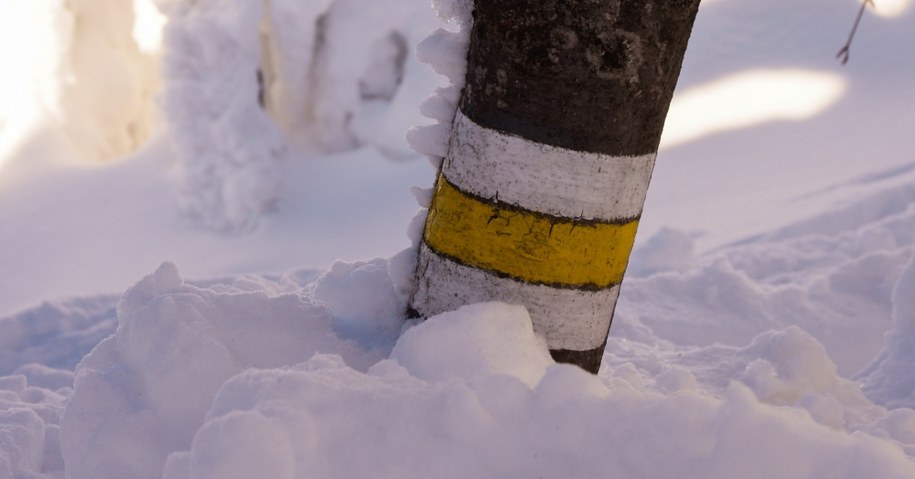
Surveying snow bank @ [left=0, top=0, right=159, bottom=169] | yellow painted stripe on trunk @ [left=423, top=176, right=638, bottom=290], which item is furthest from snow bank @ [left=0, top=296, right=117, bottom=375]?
snow bank @ [left=0, top=0, right=159, bottom=169]

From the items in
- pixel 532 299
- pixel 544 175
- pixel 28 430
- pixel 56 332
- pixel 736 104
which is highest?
pixel 736 104

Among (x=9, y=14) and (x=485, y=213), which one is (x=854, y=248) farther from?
(x=9, y=14)

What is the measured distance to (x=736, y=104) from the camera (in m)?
5.82

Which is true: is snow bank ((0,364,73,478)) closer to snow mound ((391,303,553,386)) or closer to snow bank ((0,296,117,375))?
snow bank ((0,296,117,375))

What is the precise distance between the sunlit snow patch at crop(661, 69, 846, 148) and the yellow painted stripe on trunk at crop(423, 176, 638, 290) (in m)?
4.08

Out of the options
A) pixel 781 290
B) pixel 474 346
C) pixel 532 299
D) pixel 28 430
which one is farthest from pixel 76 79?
pixel 474 346

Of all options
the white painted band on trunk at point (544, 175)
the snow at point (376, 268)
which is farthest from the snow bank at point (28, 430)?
the white painted band on trunk at point (544, 175)

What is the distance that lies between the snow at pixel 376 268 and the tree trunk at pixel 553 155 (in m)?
0.10

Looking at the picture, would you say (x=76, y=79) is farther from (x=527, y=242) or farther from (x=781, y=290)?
(x=527, y=242)

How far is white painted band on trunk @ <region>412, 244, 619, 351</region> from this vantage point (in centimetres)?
180

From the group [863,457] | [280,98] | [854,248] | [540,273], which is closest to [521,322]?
[540,273]

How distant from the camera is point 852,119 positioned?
5887mm

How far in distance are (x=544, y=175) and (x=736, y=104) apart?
4457 millimetres

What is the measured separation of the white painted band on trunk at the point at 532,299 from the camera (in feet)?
5.92
